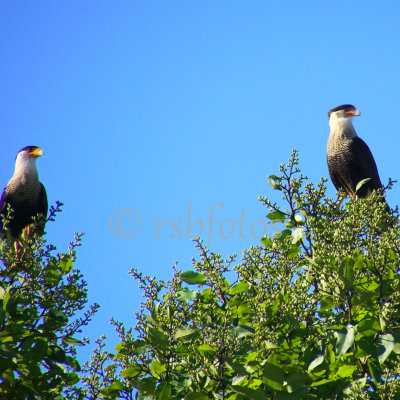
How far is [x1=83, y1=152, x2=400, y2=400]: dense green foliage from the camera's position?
3033 millimetres

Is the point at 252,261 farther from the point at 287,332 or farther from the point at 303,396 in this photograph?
the point at 303,396

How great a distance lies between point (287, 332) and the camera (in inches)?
140

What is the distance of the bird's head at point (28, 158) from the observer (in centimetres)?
863

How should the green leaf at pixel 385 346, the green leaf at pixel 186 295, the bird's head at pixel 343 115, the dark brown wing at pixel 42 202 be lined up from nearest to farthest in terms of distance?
1. the green leaf at pixel 385 346
2. the green leaf at pixel 186 295
3. the bird's head at pixel 343 115
4. the dark brown wing at pixel 42 202

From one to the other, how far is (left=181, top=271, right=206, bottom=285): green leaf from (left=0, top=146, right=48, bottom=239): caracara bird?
4.85 m

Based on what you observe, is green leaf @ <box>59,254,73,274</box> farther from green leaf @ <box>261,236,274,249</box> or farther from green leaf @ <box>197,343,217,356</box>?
green leaf @ <box>261,236,274,249</box>

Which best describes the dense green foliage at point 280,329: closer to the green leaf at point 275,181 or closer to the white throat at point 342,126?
the green leaf at point 275,181

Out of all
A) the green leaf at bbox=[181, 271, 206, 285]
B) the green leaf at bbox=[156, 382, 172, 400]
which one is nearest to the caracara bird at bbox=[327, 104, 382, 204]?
the green leaf at bbox=[181, 271, 206, 285]

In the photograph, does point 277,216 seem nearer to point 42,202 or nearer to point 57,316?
point 57,316

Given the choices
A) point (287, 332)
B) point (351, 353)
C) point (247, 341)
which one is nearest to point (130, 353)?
point (247, 341)

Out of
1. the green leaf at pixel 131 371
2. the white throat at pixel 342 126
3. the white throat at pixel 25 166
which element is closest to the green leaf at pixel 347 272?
the green leaf at pixel 131 371

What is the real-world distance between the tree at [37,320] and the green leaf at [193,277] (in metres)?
0.65

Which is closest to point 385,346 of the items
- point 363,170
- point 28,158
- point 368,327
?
point 368,327

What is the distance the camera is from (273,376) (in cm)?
288
